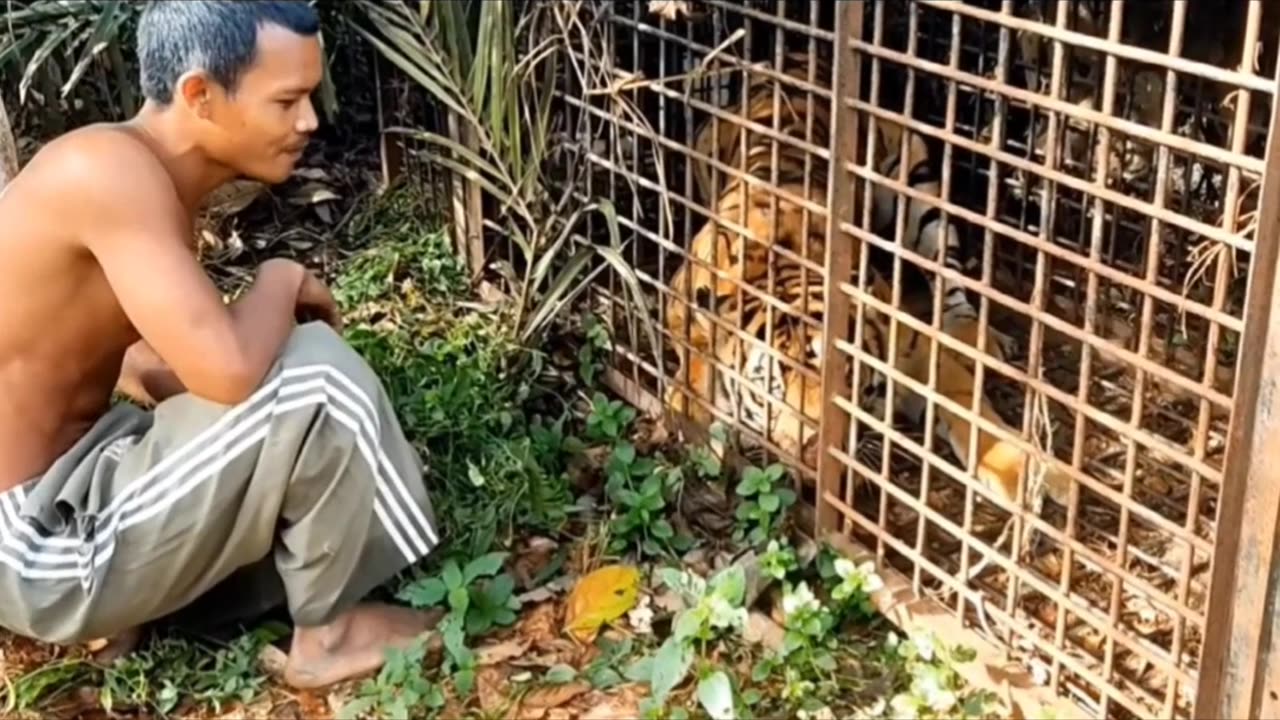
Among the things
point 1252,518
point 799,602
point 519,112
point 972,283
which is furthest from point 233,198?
point 1252,518

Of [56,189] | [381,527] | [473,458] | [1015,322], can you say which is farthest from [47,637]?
[1015,322]

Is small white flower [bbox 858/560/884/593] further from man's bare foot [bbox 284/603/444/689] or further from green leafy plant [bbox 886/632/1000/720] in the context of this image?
man's bare foot [bbox 284/603/444/689]

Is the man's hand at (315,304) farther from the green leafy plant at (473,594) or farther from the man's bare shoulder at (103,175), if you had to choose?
the green leafy plant at (473,594)

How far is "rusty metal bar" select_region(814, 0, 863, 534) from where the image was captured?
3047 millimetres

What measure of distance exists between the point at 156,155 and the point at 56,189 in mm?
194

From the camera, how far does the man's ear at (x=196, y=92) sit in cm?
287

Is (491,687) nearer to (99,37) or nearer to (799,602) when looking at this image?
(799,602)

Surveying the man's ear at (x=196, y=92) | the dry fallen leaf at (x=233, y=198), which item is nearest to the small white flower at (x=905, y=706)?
the man's ear at (x=196, y=92)

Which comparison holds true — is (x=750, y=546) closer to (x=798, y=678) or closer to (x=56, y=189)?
(x=798, y=678)

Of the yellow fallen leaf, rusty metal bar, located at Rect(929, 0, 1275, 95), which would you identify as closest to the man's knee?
the yellow fallen leaf

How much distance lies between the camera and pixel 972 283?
2846 millimetres

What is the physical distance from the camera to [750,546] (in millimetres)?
3453

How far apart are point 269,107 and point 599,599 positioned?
1.16 meters

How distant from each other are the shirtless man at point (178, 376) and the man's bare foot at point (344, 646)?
0.19ft
